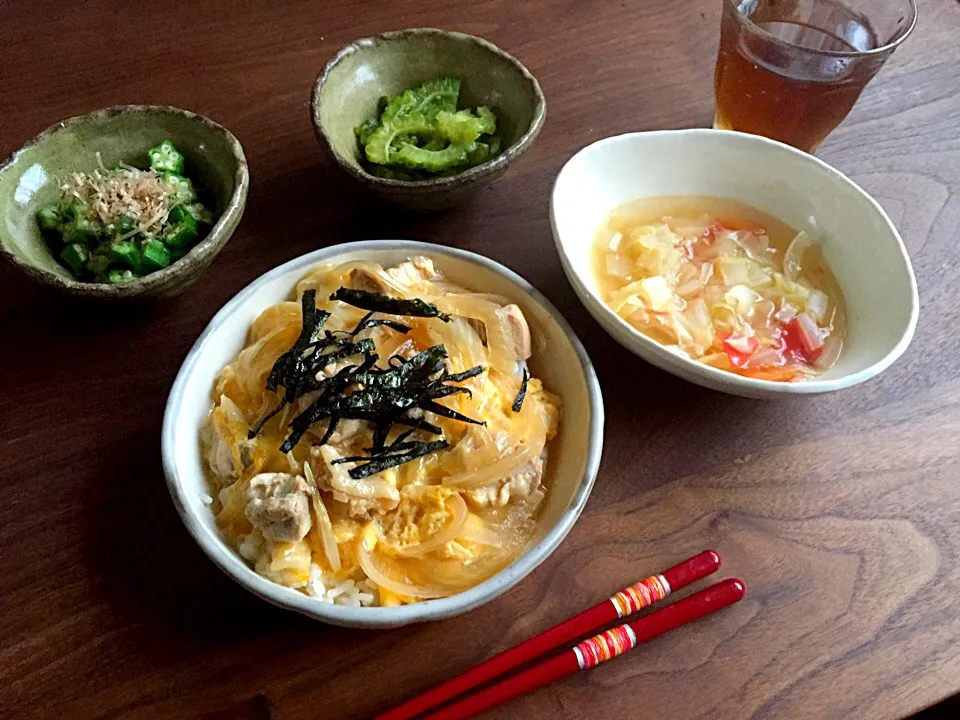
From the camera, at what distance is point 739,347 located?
1.49 m

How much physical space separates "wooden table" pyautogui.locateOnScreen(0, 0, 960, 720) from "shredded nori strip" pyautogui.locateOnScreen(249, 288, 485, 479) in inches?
11.4

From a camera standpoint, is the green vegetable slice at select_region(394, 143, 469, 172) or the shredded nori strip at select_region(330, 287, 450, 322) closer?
the shredded nori strip at select_region(330, 287, 450, 322)

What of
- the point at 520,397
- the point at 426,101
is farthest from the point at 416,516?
the point at 426,101

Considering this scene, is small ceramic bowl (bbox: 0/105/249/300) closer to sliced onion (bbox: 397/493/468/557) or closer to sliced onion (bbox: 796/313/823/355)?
sliced onion (bbox: 397/493/468/557)

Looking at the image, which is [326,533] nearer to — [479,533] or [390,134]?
[479,533]

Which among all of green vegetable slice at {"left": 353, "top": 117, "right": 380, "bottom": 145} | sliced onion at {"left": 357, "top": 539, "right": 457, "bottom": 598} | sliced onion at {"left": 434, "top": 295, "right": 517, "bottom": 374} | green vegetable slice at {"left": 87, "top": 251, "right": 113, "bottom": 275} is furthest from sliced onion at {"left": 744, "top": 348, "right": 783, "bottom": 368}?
green vegetable slice at {"left": 87, "top": 251, "right": 113, "bottom": 275}

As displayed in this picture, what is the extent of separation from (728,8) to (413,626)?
143 centimetres

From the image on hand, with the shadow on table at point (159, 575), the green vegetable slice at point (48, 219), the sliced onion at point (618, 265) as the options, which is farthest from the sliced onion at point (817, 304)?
the green vegetable slice at point (48, 219)

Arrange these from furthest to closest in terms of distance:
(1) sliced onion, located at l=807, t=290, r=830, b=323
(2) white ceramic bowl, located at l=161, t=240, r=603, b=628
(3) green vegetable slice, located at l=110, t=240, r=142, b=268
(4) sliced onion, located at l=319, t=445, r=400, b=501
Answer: (1) sliced onion, located at l=807, t=290, r=830, b=323 < (3) green vegetable slice, located at l=110, t=240, r=142, b=268 < (4) sliced onion, located at l=319, t=445, r=400, b=501 < (2) white ceramic bowl, located at l=161, t=240, r=603, b=628

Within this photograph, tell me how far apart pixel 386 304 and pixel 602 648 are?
67cm

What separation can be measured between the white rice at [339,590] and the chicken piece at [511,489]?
214 mm

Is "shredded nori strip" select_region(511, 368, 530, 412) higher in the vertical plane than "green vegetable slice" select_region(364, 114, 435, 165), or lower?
lower

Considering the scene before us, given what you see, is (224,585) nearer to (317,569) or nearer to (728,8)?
(317,569)

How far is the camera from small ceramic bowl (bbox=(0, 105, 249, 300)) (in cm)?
138
